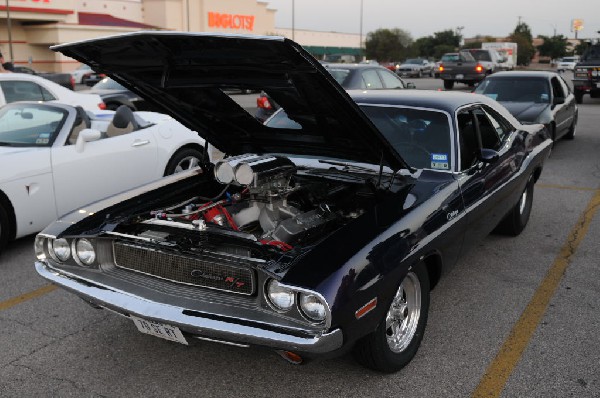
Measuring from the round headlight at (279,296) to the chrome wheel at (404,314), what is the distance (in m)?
0.75

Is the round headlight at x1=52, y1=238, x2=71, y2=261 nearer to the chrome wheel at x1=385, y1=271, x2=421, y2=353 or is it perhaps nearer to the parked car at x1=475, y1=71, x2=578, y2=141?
the chrome wheel at x1=385, y1=271, x2=421, y2=353

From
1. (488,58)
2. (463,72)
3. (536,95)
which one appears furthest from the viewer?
(488,58)

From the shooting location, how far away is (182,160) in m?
7.13

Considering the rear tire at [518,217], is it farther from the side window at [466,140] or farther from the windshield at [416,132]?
the windshield at [416,132]

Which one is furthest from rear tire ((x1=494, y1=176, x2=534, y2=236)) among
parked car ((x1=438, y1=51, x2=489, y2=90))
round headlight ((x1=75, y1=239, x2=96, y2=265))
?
parked car ((x1=438, y1=51, x2=489, y2=90))

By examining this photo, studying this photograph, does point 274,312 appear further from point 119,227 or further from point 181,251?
point 119,227

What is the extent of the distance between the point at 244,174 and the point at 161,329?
1057 mm

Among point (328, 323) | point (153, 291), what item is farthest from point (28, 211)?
point (328, 323)

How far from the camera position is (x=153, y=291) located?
10.6 ft

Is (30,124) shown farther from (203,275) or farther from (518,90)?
(518,90)

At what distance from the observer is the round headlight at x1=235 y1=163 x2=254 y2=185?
3600 mm

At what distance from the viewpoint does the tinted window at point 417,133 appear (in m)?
4.27

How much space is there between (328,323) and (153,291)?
104cm

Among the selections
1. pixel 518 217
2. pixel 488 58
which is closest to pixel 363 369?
pixel 518 217
